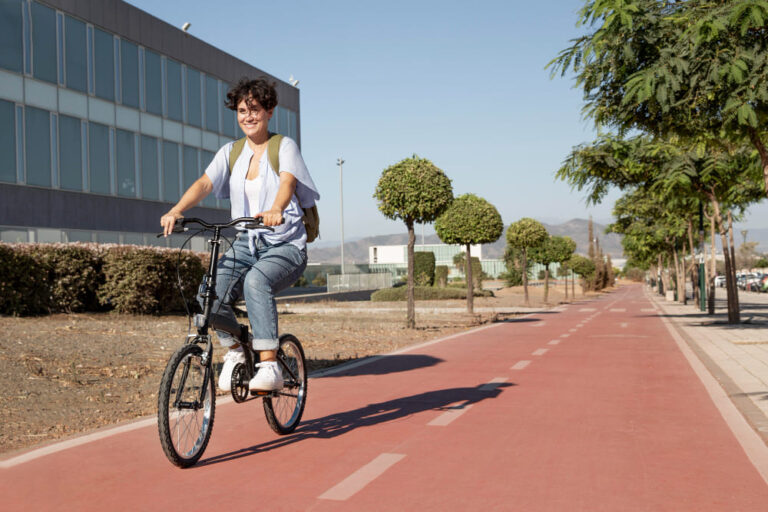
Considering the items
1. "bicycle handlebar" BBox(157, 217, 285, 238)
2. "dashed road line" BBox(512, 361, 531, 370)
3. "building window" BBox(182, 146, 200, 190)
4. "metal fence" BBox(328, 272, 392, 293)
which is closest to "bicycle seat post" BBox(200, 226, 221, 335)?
"bicycle handlebar" BBox(157, 217, 285, 238)

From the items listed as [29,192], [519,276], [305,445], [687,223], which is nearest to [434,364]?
[305,445]

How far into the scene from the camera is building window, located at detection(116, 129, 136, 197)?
103 feet

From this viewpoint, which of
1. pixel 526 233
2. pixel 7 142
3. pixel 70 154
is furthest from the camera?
pixel 526 233

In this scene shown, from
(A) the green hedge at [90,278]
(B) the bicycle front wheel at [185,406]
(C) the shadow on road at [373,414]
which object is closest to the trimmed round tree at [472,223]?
(A) the green hedge at [90,278]

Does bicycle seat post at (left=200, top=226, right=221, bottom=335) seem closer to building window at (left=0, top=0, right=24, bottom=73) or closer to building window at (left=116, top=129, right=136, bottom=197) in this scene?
building window at (left=0, top=0, right=24, bottom=73)

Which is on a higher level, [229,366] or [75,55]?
[75,55]

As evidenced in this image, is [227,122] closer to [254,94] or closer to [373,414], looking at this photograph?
[373,414]

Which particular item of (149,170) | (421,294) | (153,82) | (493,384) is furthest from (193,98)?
(493,384)

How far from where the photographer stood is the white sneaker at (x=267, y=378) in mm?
5090

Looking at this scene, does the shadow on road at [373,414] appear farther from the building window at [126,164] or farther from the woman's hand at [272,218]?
the building window at [126,164]

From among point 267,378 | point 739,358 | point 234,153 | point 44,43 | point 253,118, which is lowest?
point 739,358

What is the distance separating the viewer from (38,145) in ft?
89.4

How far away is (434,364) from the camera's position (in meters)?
11.0

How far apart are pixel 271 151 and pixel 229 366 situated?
4.81ft
